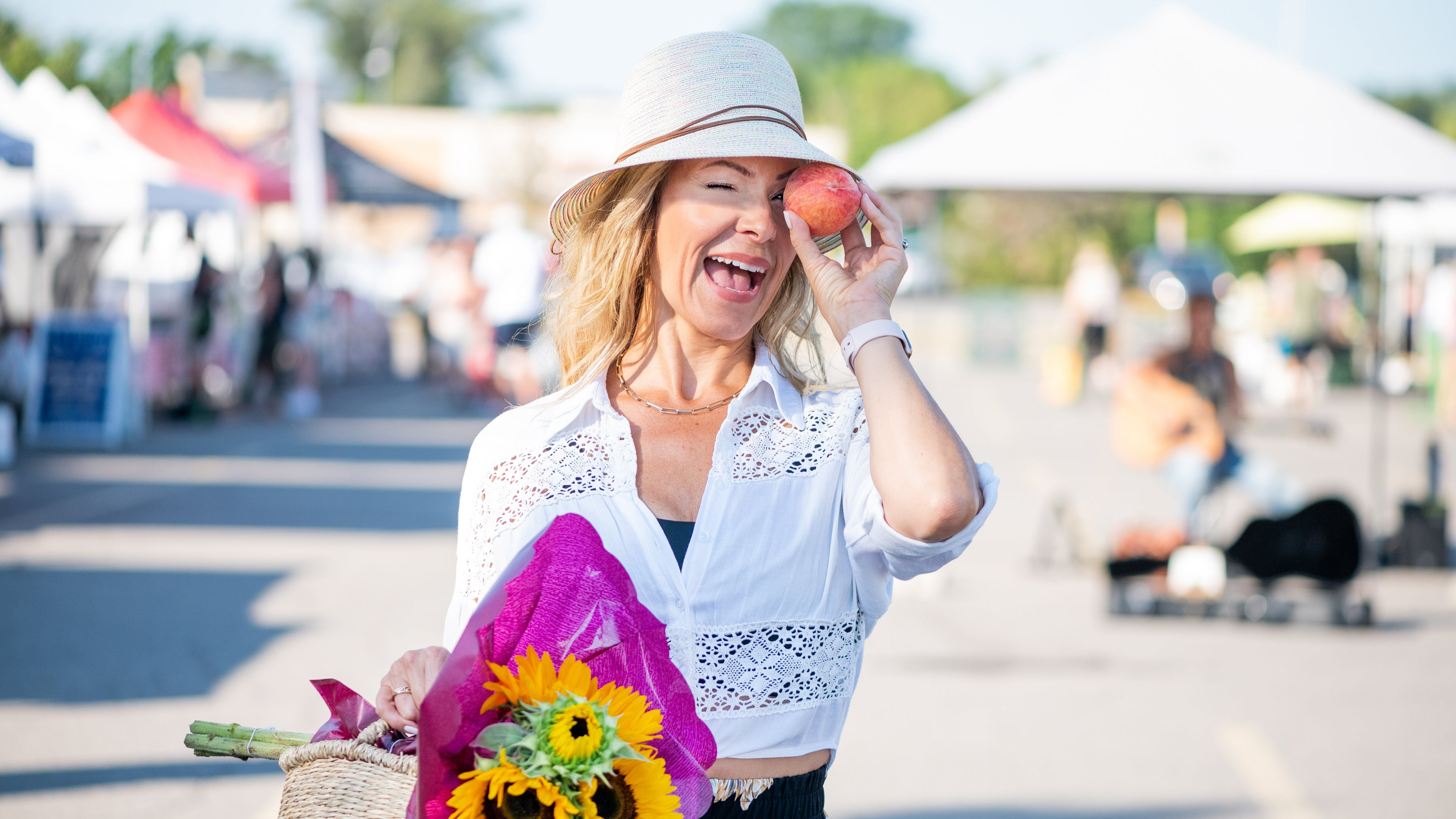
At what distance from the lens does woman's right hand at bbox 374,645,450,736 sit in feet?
5.46

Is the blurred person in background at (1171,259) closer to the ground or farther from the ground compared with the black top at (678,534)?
farther from the ground

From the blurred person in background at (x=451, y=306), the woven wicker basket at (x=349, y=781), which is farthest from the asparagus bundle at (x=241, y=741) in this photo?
the blurred person in background at (x=451, y=306)

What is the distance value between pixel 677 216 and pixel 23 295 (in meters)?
12.7

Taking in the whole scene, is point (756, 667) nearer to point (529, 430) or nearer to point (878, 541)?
point (878, 541)

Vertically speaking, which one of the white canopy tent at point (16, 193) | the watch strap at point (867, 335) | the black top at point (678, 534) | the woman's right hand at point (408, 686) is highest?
the white canopy tent at point (16, 193)

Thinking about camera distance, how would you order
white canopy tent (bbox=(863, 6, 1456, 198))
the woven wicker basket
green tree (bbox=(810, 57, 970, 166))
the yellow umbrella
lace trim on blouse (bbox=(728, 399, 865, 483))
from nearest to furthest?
the woven wicker basket → lace trim on blouse (bbox=(728, 399, 865, 483)) → white canopy tent (bbox=(863, 6, 1456, 198)) → the yellow umbrella → green tree (bbox=(810, 57, 970, 166))

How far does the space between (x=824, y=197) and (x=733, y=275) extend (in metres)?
0.21

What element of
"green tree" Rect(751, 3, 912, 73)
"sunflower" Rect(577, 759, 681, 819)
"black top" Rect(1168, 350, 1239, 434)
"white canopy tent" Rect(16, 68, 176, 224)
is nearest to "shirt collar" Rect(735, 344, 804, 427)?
"sunflower" Rect(577, 759, 681, 819)

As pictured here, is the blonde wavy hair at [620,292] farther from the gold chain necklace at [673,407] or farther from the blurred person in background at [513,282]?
the blurred person in background at [513,282]

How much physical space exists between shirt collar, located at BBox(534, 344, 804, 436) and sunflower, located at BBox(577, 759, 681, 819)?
72 centimetres

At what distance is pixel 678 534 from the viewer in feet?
6.49

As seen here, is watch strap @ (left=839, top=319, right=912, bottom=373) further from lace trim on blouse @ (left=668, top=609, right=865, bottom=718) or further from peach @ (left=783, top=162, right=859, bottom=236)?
lace trim on blouse @ (left=668, top=609, right=865, bottom=718)

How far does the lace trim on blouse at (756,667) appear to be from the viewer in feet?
6.19

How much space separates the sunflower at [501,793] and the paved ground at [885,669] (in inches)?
132
